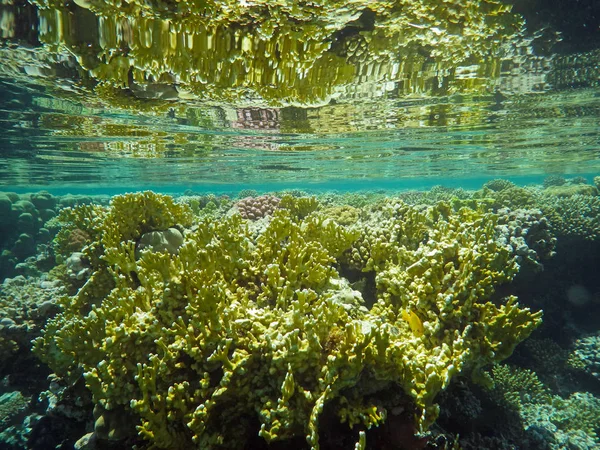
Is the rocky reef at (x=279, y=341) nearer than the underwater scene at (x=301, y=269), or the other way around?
the rocky reef at (x=279, y=341)

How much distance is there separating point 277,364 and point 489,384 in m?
2.80

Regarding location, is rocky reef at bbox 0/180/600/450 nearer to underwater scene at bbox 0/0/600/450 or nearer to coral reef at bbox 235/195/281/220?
underwater scene at bbox 0/0/600/450

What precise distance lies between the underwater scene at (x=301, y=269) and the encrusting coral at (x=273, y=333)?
28 mm

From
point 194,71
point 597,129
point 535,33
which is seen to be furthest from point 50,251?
point 597,129

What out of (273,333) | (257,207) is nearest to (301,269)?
(273,333)

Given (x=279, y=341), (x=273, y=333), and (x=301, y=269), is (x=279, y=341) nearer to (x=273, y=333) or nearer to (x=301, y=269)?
(x=273, y=333)

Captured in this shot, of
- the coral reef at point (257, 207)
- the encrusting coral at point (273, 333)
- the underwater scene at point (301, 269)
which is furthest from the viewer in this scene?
the coral reef at point (257, 207)

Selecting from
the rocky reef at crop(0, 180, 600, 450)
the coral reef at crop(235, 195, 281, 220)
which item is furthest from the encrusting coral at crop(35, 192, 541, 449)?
→ the coral reef at crop(235, 195, 281, 220)

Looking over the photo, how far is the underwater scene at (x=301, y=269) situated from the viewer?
340 cm

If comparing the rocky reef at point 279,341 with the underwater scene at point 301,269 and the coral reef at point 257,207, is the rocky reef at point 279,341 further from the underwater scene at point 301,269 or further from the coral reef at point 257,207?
the coral reef at point 257,207

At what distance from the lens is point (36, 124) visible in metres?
12.9

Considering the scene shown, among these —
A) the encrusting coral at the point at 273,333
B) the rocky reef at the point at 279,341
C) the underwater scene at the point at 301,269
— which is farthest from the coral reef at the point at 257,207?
the encrusting coral at the point at 273,333

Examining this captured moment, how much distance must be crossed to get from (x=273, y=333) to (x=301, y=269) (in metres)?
1.26

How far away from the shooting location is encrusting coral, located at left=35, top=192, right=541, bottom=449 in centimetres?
325
